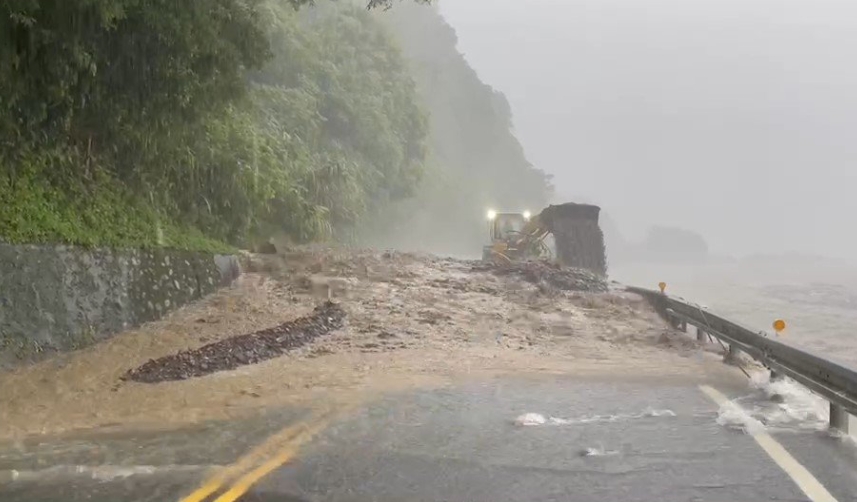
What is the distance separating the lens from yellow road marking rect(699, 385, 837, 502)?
5.55 meters

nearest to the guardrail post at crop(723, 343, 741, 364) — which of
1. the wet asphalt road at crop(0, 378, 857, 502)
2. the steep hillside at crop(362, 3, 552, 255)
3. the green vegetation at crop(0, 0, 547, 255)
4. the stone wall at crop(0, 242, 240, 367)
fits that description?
the wet asphalt road at crop(0, 378, 857, 502)

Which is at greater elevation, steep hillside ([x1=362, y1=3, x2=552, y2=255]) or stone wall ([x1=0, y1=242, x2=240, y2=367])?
steep hillside ([x1=362, y1=3, x2=552, y2=255])

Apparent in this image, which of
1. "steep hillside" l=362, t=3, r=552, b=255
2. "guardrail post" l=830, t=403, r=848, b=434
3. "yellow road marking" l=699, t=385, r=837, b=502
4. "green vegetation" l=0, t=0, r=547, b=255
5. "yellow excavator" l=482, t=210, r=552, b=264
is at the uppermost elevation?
"steep hillside" l=362, t=3, r=552, b=255

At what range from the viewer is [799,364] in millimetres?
8469

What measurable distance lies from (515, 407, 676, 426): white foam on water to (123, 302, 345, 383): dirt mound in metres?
4.94

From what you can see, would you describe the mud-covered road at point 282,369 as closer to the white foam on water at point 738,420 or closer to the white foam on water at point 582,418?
the white foam on water at point 582,418

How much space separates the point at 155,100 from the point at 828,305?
137 ft

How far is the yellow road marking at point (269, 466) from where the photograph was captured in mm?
5680

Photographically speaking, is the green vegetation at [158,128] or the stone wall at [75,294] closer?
the stone wall at [75,294]

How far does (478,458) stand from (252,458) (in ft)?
6.02

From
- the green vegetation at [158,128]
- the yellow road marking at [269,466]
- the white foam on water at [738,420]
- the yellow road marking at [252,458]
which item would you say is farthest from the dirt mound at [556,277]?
the yellow road marking at [269,466]

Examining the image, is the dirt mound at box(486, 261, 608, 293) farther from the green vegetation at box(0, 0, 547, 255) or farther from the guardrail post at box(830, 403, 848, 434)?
the guardrail post at box(830, 403, 848, 434)

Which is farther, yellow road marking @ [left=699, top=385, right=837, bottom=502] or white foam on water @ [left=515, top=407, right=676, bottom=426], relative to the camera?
white foam on water @ [left=515, top=407, right=676, bottom=426]

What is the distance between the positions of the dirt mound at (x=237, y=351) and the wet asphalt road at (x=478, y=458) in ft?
9.42
